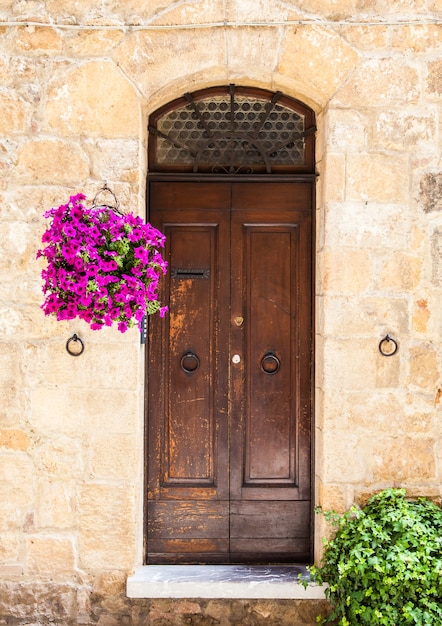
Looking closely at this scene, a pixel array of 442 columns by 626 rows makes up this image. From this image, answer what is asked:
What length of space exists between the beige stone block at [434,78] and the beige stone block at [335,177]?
1.99 feet

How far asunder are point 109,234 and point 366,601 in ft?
7.08

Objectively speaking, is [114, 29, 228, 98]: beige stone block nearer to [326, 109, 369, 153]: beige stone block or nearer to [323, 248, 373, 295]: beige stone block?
[326, 109, 369, 153]: beige stone block

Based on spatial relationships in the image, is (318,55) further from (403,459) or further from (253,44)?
(403,459)

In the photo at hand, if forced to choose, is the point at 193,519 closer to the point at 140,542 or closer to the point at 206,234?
the point at 140,542

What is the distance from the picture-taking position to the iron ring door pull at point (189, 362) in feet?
11.1

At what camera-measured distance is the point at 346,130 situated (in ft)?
10.5

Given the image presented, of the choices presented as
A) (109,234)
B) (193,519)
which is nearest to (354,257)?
(109,234)

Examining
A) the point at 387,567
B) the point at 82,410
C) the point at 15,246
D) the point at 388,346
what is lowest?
the point at 387,567

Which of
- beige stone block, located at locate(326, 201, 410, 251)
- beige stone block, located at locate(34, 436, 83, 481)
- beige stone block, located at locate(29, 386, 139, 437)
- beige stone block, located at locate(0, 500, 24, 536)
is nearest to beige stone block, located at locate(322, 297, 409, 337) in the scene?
beige stone block, located at locate(326, 201, 410, 251)

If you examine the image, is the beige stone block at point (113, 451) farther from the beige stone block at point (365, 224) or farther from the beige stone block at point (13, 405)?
the beige stone block at point (365, 224)

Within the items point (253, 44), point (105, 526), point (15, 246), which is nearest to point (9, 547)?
point (105, 526)

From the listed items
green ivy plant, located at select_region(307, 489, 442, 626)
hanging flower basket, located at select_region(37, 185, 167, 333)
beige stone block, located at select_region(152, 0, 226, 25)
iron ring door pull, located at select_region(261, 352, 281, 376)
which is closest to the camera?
hanging flower basket, located at select_region(37, 185, 167, 333)

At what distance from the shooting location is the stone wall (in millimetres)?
3168

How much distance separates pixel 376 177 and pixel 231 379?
1.40 m
